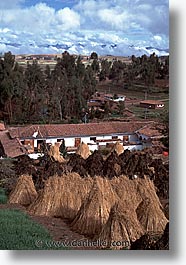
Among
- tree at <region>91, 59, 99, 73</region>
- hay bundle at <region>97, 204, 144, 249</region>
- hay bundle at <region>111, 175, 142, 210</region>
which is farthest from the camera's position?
tree at <region>91, 59, 99, 73</region>

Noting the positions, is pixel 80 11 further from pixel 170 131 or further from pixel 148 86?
pixel 170 131

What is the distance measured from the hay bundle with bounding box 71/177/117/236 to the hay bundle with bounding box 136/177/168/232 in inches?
7.2

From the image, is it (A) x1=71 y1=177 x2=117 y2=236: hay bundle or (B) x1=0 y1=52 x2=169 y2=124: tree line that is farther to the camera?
(B) x1=0 y1=52 x2=169 y2=124: tree line

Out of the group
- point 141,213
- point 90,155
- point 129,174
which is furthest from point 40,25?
point 141,213

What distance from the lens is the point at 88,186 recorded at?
3.52m

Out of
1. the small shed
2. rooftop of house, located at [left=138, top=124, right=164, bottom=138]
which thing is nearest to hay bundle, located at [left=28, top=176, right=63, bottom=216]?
rooftop of house, located at [left=138, top=124, right=164, bottom=138]

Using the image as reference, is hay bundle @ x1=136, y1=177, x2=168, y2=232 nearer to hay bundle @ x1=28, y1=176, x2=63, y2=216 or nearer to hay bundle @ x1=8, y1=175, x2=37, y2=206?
hay bundle @ x1=28, y1=176, x2=63, y2=216

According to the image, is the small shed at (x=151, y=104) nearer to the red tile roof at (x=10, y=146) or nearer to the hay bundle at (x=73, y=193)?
the hay bundle at (x=73, y=193)

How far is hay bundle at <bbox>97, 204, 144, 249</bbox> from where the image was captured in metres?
3.32

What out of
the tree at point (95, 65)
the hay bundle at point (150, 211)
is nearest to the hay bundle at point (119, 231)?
the hay bundle at point (150, 211)

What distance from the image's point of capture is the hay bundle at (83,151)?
→ 358 cm

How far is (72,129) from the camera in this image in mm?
3580

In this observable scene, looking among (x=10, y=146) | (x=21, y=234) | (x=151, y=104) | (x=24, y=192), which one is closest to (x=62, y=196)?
(x=24, y=192)

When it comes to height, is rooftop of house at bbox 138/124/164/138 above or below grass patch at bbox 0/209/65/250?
above
